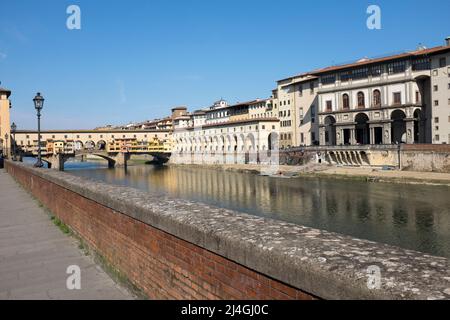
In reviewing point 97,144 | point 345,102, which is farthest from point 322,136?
point 97,144

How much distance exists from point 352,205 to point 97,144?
8024 cm

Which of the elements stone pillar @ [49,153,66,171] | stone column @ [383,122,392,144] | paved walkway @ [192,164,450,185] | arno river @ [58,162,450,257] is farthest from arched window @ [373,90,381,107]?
stone pillar @ [49,153,66,171]

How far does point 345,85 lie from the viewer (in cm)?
6069

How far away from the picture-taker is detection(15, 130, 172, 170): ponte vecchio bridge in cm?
8688

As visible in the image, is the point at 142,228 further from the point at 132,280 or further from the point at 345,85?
the point at 345,85

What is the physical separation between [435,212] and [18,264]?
2735 centimetres

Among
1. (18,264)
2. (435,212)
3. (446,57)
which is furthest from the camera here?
(446,57)

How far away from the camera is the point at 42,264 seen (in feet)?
23.7

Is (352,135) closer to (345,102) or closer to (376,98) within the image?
(345,102)

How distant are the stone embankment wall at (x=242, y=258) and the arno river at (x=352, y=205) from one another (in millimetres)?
17081

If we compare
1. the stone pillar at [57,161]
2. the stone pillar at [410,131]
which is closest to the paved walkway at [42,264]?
the stone pillar at [410,131]

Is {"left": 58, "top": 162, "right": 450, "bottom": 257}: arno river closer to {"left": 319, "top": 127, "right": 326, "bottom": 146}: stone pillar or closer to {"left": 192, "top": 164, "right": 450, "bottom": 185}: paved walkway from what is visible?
{"left": 192, "top": 164, "right": 450, "bottom": 185}: paved walkway

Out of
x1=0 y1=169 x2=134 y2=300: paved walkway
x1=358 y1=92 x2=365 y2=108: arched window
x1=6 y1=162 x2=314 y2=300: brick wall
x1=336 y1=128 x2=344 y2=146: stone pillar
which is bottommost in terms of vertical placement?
x1=0 y1=169 x2=134 y2=300: paved walkway
